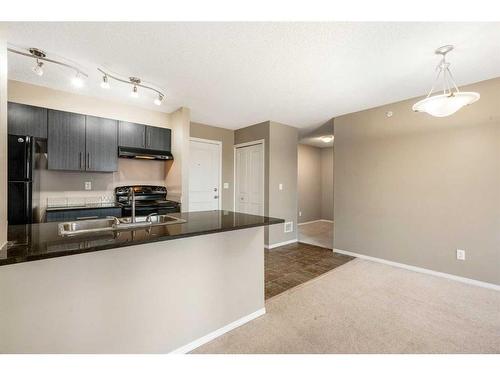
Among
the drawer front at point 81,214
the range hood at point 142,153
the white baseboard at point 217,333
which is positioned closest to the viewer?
the white baseboard at point 217,333

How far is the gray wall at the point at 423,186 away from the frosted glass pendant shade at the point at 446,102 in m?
1.20

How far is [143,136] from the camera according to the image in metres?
3.61

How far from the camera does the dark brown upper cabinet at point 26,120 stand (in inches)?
104

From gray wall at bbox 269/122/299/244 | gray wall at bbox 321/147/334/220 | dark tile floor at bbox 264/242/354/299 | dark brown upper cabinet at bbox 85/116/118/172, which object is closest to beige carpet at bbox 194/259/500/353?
dark tile floor at bbox 264/242/354/299

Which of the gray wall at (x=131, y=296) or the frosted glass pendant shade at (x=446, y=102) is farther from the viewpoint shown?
the frosted glass pendant shade at (x=446, y=102)

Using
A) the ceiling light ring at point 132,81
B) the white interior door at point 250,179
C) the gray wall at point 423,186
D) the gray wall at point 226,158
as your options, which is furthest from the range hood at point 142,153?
the gray wall at point 423,186

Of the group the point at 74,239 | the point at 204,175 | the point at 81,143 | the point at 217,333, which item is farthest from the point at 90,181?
the point at 217,333

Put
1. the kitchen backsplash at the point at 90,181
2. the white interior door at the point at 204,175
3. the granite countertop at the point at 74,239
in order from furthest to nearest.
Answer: the white interior door at the point at 204,175 → the kitchen backsplash at the point at 90,181 → the granite countertop at the point at 74,239

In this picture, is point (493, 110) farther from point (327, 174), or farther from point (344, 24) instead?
point (327, 174)

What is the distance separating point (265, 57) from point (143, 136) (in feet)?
7.96

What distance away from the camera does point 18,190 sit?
240 centimetres

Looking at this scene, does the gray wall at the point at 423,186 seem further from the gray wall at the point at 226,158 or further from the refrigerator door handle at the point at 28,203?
the refrigerator door handle at the point at 28,203

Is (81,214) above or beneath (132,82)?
beneath

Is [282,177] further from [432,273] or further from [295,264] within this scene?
[432,273]
